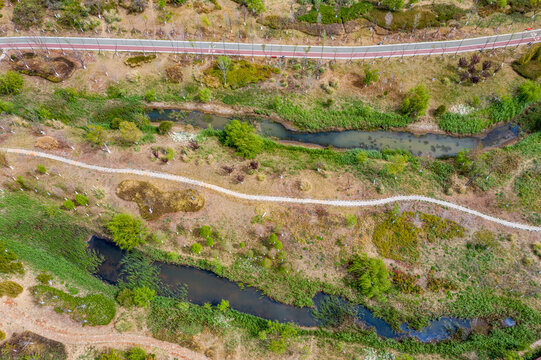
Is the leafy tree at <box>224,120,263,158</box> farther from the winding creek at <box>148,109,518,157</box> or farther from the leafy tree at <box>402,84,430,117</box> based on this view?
the leafy tree at <box>402,84,430,117</box>

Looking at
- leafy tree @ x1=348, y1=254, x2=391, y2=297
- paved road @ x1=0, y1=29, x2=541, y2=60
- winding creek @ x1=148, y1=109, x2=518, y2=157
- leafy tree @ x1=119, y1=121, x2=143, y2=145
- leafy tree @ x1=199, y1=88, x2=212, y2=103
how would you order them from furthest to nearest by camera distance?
1. paved road @ x1=0, y1=29, x2=541, y2=60
2. leafy tree @ x1=199, y1=88, x2=212, y2=103
3. winding creek @ x1=148, y1=109, x2=518, y2=157
4. leafy tree @ x1=119, y1=121, x2=143, y2=145
5. leafy tree @ x1=348, y1=254, x2=391, y2=297

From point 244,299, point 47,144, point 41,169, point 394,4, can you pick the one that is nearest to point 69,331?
point 244,299

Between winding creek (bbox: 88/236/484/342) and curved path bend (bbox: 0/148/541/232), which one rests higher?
curved path bend (bbox: 0/148/541/232)

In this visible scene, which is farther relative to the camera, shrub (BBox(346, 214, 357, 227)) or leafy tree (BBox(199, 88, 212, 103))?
leafy tree (BBox(199, 88, 212, 103))

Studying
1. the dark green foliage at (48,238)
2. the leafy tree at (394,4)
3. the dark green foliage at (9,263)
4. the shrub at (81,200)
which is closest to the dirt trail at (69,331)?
the dark green foliage at (9,263)

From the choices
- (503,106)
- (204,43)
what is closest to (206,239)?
(204,43)

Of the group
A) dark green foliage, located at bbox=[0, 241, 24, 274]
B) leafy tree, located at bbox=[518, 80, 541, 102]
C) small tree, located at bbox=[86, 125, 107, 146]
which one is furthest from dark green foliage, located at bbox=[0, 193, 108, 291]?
leafy tree, located at bbox=[518, 80, 541, 102]

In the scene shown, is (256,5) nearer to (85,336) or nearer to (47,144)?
(47,144)
